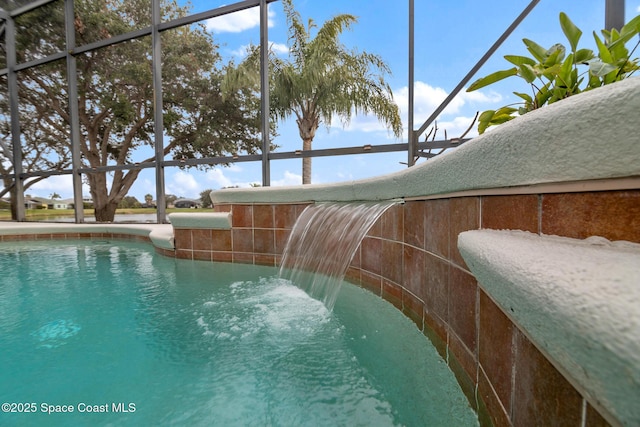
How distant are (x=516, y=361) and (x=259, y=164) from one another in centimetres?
501

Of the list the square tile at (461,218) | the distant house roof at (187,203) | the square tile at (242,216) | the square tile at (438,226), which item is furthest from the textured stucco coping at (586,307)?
the distant house roof at (187,203)

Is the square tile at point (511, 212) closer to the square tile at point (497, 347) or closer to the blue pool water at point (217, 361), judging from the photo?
the square tile at point (497, 347)

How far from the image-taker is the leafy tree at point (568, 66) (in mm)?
1147

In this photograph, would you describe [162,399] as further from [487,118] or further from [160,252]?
[160,252]

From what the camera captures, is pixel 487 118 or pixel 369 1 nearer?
pixel 487 118

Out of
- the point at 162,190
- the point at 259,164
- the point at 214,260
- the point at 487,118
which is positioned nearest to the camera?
the point at 487,118

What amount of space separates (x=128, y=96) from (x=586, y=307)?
10.0 meters

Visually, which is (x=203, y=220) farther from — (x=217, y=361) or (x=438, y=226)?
(x=438, y=226)

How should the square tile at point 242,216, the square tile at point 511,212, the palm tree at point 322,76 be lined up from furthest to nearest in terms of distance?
the palm tree at point 322,76 → the square tile at point 242,216 → the square tile at point 511,212

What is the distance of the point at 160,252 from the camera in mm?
3643

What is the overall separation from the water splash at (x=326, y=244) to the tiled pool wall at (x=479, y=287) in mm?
141

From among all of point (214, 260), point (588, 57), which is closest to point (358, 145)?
point (214, 260)

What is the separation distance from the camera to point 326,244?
2.06 metres

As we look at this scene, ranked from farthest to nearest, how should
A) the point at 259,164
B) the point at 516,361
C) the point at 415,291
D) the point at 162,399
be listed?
1. the point at 259,164
2. the point at 415,291
3. the point at 162,399
4. the point at 516,361
